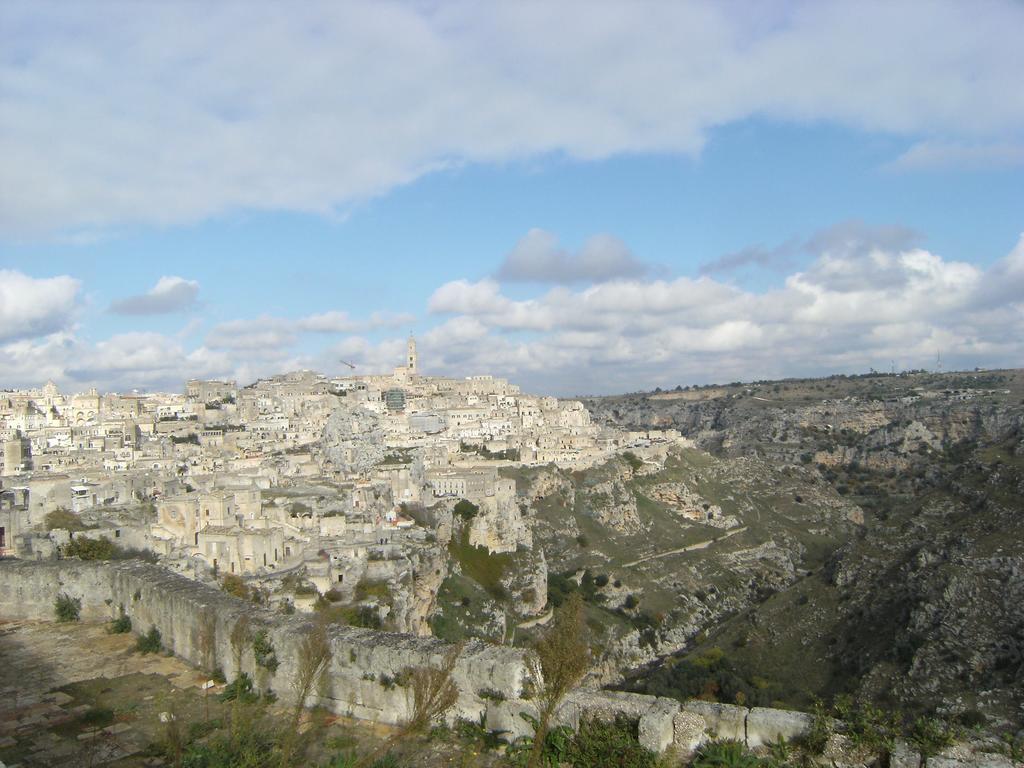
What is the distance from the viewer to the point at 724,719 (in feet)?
18.4

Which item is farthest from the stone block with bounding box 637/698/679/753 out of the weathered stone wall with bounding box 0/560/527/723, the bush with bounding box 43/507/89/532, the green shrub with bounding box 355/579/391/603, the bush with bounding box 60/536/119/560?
the bush with bounding box 43/507/89/532

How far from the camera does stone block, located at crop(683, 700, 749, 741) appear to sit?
5546 mm

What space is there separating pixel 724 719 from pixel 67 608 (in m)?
9.40

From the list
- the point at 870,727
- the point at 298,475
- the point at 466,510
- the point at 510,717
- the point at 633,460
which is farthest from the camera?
the point at 633,460

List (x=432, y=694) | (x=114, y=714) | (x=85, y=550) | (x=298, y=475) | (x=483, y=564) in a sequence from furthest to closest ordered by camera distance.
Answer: (x=298, y=475) → (x=483, y=564) → (x=85, y=550) → (x=114, y=714) → (x=432, y=694)

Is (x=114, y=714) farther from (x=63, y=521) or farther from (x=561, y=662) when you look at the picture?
(x=63, y=521)

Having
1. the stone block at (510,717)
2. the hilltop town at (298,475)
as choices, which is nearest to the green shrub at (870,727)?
the stone block at (510,717)

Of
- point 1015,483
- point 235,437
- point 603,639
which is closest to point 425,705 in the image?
point 603,639

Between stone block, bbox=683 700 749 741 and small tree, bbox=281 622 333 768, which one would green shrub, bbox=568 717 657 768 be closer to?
stone block, bbox=683 700 749 741

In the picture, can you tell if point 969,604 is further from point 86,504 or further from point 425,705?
point 86,504

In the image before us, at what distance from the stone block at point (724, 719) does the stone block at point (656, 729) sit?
0.72ft

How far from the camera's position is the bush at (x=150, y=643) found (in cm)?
884

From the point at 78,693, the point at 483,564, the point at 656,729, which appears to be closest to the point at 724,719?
the point at 656,729

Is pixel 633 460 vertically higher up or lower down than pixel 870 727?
lower down
